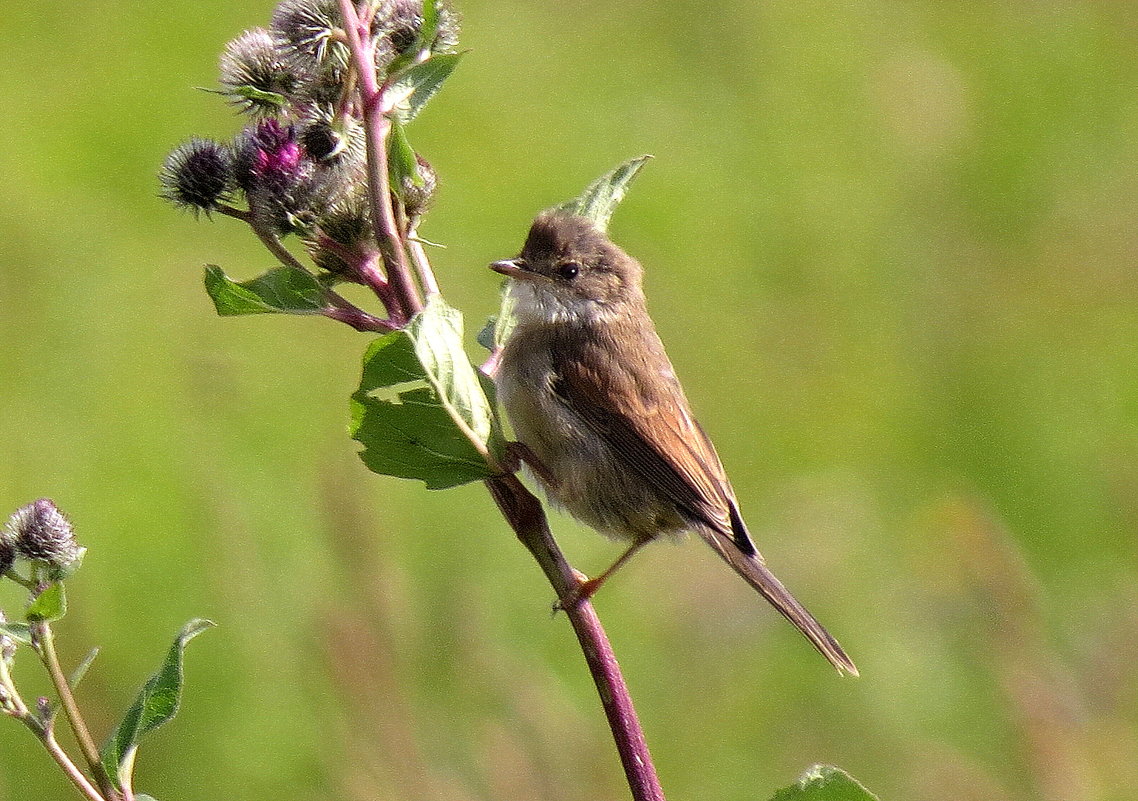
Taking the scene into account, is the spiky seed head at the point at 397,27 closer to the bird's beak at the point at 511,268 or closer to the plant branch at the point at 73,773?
the bird's beak at the point at 511,268

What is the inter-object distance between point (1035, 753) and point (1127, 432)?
6.12 meters

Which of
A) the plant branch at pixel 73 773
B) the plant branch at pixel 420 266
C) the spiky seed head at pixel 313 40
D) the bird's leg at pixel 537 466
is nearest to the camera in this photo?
the plant branch at pixel 73 773

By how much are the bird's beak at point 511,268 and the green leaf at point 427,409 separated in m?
1.59

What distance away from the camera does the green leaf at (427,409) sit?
2412mm

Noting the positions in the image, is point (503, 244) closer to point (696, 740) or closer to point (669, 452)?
point (696, 740)

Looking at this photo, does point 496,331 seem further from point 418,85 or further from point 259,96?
point 259,96

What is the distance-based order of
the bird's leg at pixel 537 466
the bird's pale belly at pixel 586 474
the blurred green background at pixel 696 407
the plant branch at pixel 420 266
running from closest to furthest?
the plant branch at pixel 420 266 → the bird's leg at pixel 537 466 → the bird's pale belly at pixel 586 474 → the blurred green background at pixel 696 407

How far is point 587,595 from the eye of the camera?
2.56 m

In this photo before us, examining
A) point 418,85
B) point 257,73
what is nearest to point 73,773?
point 418,85

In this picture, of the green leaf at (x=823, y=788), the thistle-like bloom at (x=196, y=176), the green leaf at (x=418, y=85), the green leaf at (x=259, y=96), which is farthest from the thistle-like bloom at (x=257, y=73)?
the green leaf at (x=823, y=788)

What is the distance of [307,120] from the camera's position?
9.22ft

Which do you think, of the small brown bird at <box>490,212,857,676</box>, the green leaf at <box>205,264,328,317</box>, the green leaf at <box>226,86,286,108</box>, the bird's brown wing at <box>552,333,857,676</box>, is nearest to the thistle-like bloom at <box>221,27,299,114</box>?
the green leaf at <box>226,86,286,108</box>

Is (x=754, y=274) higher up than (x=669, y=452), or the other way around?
(x=754, y=274)

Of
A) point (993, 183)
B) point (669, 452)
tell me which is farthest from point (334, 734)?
point (993, 183)
